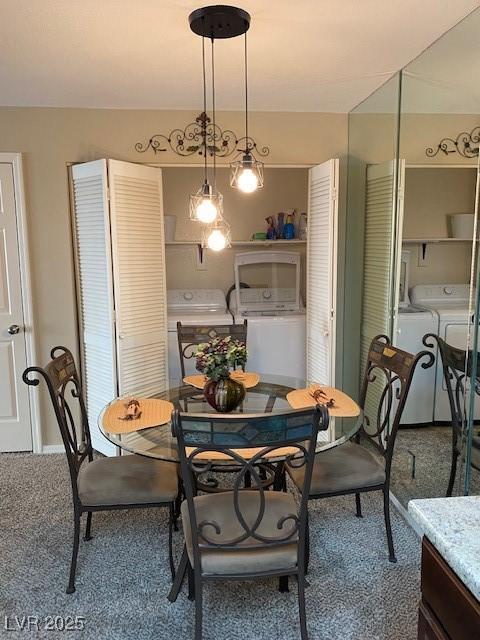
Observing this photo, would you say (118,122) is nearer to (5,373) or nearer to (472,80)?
(5,373)

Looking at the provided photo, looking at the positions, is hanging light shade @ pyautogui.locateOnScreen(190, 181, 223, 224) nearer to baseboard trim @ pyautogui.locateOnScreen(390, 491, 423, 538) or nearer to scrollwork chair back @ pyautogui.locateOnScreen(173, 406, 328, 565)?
scrollwork chair back @ pyautogui.locateOnScreen(173, 406, 328, 565)

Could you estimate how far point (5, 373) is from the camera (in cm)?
349

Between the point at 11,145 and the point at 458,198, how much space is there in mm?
2777

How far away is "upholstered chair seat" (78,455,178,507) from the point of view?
84.6 inches

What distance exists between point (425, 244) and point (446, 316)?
46cm

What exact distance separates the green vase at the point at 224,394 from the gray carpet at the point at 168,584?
0.75m

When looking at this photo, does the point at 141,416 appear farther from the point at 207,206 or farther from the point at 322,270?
the point at 322,270

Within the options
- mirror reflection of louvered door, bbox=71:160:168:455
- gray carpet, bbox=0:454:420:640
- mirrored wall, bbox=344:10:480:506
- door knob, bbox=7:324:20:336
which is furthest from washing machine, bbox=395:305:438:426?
door knob, bbox=7:324:20:336

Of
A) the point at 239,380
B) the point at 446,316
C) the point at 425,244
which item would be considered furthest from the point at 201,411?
the point at 425,244

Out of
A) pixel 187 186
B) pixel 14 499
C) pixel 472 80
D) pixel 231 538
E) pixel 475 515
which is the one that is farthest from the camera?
pixel 187 186

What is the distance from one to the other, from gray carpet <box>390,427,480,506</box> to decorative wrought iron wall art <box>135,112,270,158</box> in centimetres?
212

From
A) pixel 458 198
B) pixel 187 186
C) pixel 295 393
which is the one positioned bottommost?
pixel 295 393

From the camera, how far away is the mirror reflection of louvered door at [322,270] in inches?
126

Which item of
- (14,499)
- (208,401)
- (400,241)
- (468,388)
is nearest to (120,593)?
(208,401)
